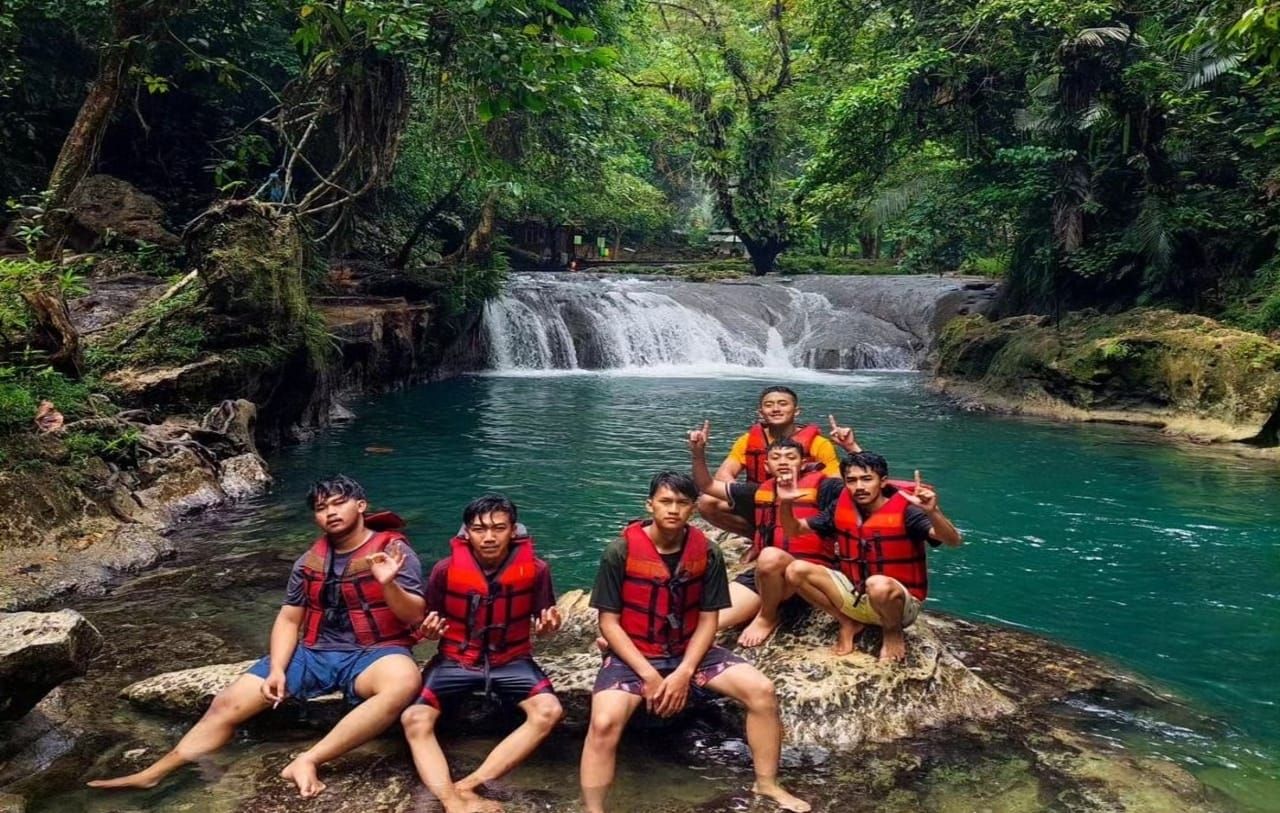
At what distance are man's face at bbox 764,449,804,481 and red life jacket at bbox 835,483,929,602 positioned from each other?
35 cm

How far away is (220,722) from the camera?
3877 mm

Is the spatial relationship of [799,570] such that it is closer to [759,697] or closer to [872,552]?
[872,552]

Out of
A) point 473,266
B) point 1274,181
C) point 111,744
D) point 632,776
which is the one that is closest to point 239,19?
point 473,266

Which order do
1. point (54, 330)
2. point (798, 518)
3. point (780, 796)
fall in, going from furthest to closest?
point (54, 330) → point (798, 518) → point (780, 796)

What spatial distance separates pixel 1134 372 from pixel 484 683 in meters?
14.2

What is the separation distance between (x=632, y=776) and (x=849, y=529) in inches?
63.7

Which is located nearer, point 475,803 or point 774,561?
point 475,803

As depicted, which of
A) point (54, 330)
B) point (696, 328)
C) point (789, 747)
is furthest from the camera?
point (696, 328)

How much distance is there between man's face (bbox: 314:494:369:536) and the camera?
3975mm

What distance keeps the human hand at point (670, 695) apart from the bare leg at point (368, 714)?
3.43 ft

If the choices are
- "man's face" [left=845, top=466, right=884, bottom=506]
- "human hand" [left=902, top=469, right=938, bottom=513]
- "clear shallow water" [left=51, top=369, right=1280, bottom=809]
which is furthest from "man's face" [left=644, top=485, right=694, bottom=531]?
"clear shallow water" [left=51, top=369, right=1280, bottom=809]

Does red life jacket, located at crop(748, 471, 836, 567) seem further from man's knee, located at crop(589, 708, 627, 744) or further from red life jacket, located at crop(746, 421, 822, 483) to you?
man's knee, located at crop(589, 708, 627, 744)

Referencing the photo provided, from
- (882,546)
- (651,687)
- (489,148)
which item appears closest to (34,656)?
(651,687)

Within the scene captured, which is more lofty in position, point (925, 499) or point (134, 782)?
point (925, 499)
